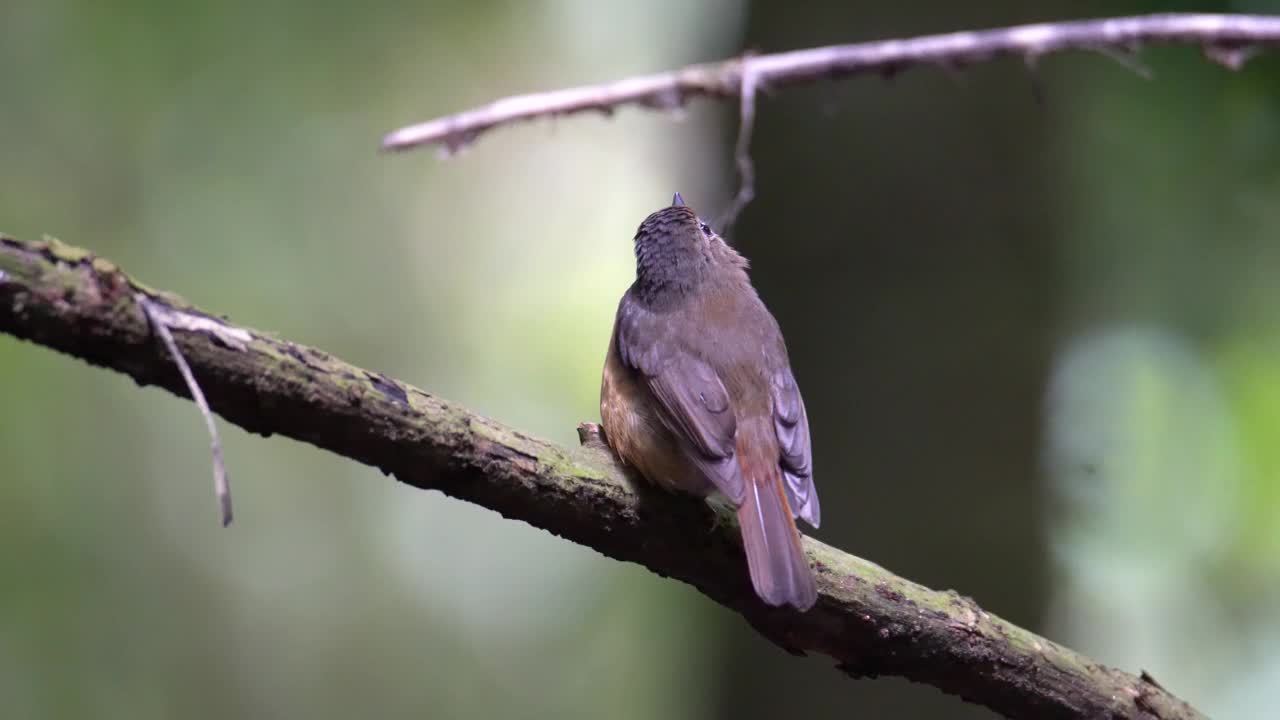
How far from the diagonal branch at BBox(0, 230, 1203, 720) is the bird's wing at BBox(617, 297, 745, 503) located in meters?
0.13

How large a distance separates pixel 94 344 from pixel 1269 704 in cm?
615

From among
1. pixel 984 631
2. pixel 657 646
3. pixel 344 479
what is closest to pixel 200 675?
pixel 344 479

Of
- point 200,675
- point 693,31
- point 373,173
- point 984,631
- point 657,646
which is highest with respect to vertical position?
point 693,31

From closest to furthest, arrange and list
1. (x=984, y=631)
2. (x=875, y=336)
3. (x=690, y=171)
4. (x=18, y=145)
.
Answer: (x=984, y=631), (x=875, y=336), (x=18, y=145), (x=690, y=171)

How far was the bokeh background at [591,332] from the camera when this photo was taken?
3732mm

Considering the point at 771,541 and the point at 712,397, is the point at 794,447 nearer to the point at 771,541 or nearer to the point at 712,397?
the point at 712,397

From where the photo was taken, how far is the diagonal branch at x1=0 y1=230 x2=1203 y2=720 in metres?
1.48

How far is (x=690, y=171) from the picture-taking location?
19.8 feet

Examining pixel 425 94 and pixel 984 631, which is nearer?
pixel 984 631

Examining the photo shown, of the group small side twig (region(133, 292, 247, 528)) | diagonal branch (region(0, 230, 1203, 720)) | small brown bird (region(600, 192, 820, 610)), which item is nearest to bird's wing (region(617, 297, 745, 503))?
small brown bird (region(600, 192, 820, 610))

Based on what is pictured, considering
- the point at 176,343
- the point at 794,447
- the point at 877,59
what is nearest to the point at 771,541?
the point at 794,447

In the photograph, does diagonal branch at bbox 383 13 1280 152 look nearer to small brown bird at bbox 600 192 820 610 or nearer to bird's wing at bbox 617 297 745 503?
small brown bird at bbox 600 192 820 610

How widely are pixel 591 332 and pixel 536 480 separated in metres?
3.92

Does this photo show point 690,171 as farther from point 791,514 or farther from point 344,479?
point 791,514
